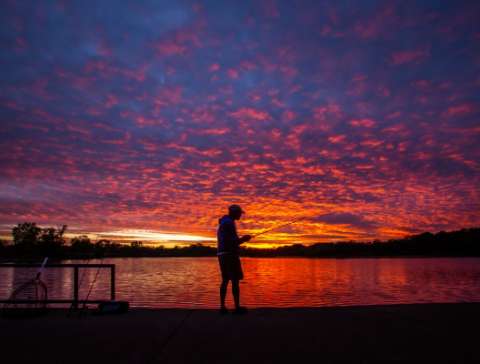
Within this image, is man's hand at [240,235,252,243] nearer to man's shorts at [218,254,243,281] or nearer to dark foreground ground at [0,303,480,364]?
man's shorts at [218,254,243,281]

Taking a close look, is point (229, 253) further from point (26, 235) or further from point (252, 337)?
point (26, 235)

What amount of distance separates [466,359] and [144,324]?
4876 millimetres

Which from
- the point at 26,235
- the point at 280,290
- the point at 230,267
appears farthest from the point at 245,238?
the point at 26,235

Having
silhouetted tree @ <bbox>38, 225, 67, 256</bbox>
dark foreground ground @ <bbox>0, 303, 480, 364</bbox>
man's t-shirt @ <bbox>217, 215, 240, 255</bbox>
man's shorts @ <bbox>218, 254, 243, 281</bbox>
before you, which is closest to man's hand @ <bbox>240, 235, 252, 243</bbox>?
man's t-shirt @ <bbox>217, 215, 240, 255</bbox>

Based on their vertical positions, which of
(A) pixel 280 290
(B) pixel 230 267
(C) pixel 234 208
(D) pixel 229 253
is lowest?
(A) pixel 280 290

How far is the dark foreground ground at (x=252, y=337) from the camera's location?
511cm

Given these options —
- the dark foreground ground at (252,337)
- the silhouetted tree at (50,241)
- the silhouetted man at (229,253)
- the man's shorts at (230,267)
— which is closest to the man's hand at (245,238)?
the silhouetted man at (229,253)

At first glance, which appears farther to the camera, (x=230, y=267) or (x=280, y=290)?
(x=280, y=290)

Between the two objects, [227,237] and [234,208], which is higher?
[234,208]

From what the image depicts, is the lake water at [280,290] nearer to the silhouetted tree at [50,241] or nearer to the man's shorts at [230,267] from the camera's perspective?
the man's shorts at [230,267]

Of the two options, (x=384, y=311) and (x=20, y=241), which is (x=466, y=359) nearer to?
(x=384, y=311)

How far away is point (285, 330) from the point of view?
6.50m

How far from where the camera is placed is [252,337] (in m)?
6.05

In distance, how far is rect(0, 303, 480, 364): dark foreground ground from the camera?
16.8 ft
